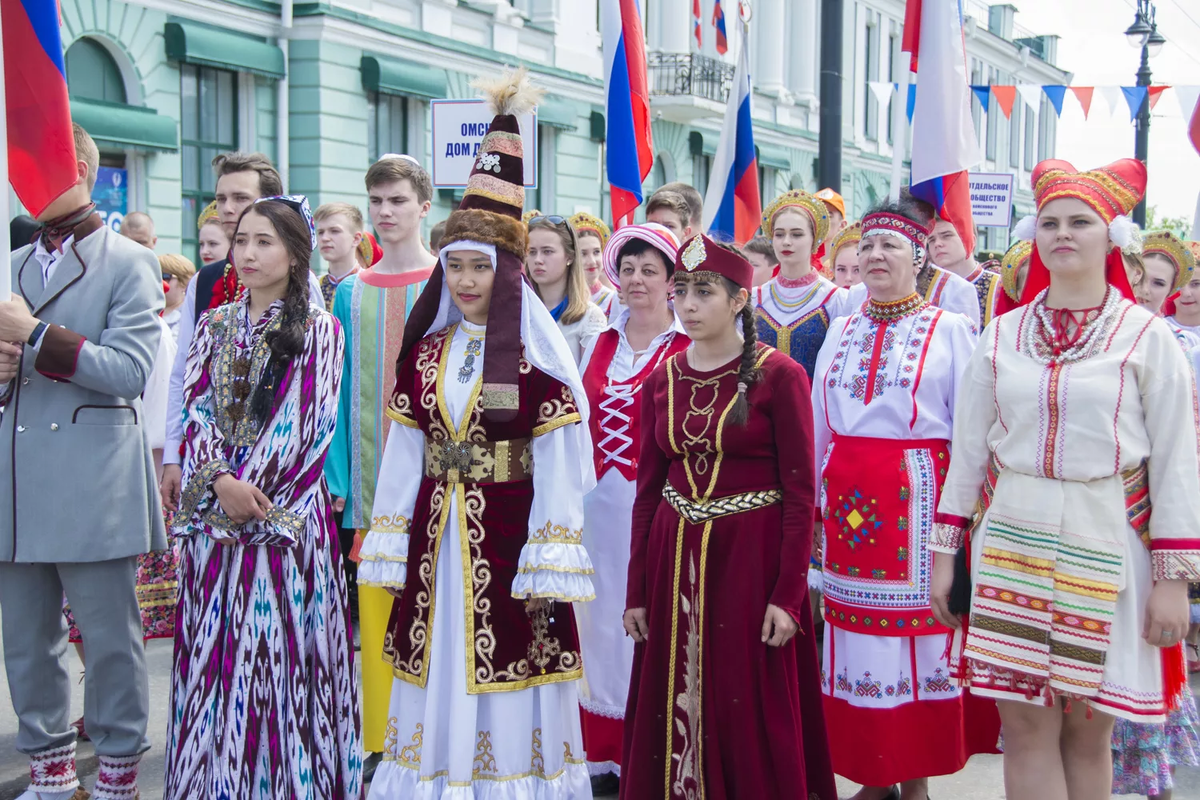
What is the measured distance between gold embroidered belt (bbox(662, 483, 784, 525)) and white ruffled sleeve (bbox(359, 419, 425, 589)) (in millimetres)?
879

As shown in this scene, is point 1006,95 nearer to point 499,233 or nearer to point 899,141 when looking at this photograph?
point 899,141

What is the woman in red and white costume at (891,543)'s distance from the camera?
4.16 meters

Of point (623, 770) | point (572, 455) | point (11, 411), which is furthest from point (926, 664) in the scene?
point (11, 411)

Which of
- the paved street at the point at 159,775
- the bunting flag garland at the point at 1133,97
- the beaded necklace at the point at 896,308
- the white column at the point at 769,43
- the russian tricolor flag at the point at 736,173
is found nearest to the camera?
the beaded necklace at the point at 896,308

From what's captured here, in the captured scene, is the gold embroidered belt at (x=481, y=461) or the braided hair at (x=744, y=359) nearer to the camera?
the braided hair at (x=744, y=359)

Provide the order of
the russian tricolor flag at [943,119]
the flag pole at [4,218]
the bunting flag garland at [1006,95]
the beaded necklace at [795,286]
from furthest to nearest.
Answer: the bunting flag garland at [1006,95], the beaded necklace at [795,286], the russian tricolor flag at [943,119], the flag pole at [4,218]

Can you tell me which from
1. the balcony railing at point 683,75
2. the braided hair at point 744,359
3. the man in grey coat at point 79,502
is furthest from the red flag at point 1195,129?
the balcony railing at point 683,75

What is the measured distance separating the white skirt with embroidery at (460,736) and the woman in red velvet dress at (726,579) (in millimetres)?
250

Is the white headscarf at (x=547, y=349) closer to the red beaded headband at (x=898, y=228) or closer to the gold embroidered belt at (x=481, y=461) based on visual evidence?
the gold embroidered belt at (x=481, y=461)

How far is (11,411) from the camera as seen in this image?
13.9ft

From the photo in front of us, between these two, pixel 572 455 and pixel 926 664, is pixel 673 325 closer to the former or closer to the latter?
pixel 572 455

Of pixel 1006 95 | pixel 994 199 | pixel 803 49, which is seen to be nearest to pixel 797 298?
pixel 994 199

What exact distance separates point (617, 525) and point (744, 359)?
1.15 m

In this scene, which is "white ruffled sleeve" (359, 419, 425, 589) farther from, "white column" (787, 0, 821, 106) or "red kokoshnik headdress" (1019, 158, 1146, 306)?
"white column" (787, 0, 821, 106)
